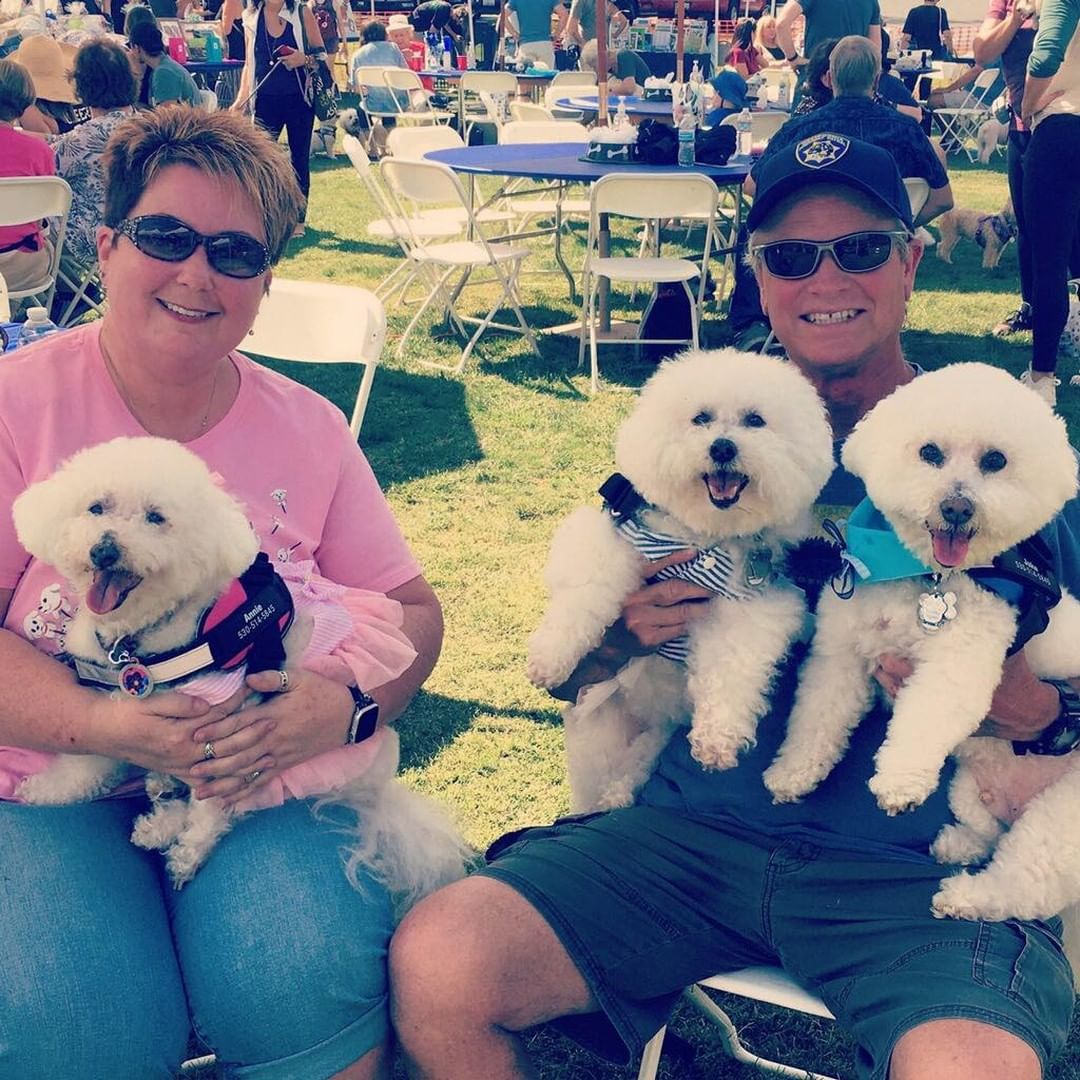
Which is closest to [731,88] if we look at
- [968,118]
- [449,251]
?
[449,251]

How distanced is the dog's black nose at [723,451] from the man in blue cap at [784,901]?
27 cm

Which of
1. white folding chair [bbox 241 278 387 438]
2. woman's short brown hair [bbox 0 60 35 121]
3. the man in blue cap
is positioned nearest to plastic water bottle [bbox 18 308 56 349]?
white folding chair [bbox 241 278 387 438]

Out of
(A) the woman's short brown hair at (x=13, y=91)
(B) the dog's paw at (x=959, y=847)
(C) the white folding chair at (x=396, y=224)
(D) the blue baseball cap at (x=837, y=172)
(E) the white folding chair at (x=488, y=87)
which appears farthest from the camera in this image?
(E) the white folding chair at (x=488, y=87)

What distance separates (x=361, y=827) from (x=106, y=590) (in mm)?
583

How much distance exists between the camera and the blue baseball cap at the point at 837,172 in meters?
2.16

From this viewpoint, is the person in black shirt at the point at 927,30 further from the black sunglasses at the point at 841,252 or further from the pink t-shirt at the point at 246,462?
the pink t-shirt at the point at 246,462

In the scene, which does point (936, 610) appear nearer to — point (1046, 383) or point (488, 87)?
point (1046, 383)

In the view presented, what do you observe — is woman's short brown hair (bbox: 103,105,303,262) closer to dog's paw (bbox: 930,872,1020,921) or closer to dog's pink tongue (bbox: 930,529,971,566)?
dog's pink tongue (bbox: 930,529,971,566)

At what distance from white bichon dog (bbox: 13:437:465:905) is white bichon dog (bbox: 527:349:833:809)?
0.38 m

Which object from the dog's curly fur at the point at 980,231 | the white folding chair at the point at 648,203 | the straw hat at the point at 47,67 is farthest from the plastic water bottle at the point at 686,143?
the straw hat at the point at 47,67

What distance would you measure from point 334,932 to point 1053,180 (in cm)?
572

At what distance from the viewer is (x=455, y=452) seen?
5.98 metres

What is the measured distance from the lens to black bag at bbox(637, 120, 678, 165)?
764cm

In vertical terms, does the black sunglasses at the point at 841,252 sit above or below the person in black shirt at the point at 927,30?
below
